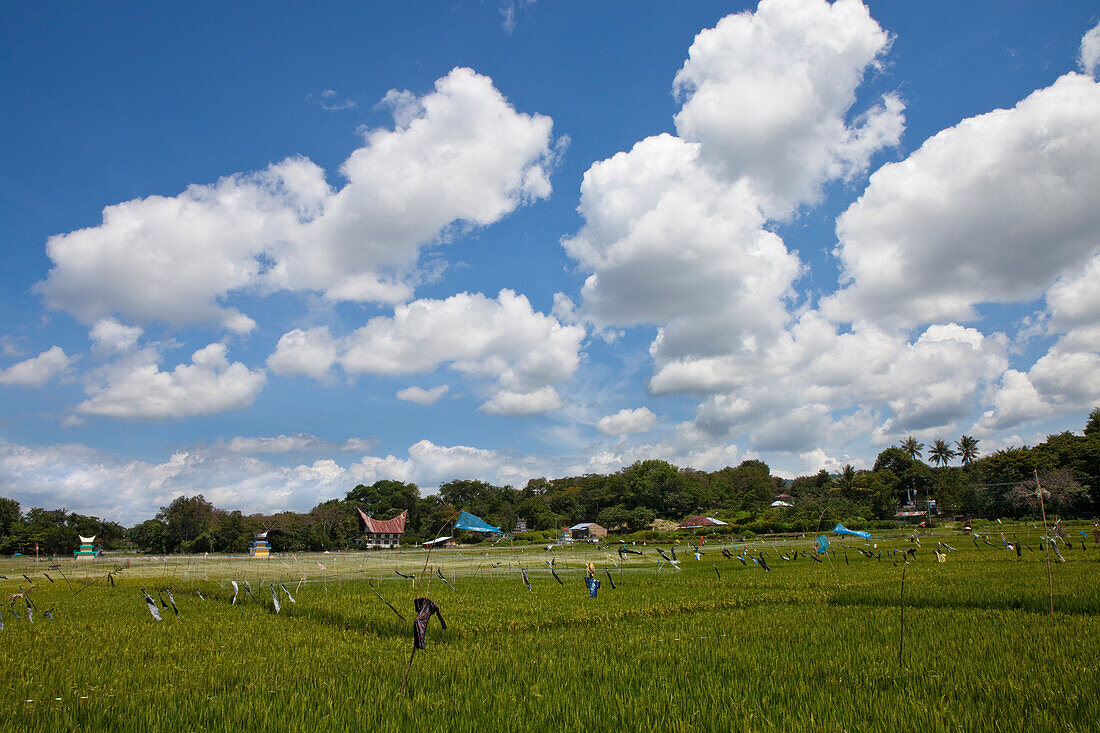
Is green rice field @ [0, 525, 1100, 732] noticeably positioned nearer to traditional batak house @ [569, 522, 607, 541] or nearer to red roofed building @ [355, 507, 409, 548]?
red roofed building @ [355, 507, 409, 548]

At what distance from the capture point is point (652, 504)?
97.4 metres

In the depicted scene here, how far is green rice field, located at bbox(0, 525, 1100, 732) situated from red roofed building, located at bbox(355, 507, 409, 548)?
69309 millimetres

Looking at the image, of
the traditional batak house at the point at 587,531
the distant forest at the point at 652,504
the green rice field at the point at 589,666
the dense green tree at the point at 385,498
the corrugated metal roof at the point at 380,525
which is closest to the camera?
the green rice field at the point at 589,666

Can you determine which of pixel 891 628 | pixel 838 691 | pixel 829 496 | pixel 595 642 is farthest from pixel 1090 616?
pixel 829 496

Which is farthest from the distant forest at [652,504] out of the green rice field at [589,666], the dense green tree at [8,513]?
the green rice field at [589,666]

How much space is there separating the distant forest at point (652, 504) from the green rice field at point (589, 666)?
4390cm

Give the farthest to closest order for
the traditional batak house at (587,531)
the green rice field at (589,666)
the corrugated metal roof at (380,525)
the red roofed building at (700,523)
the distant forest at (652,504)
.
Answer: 1. the traditional batak house at (587,531)
2. the corrugated metal roof at (380,525)
3. the red roofed building at (700,523)
4. the distant forest at (652,504)
5. the green rice field at (589,666)

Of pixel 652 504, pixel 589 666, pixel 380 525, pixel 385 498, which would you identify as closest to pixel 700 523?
pixel 652 504

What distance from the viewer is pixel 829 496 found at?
8275 centimetres

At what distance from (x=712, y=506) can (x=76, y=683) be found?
102171 mm

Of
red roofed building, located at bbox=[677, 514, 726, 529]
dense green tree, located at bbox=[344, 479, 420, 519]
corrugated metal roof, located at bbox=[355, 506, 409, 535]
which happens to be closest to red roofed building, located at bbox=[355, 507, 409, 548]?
corrugated metal roof, located at bbox=[355, 506, 409, 535]

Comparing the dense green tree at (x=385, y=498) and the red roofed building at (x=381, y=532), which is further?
the dense green tree at (x=385, y=498)

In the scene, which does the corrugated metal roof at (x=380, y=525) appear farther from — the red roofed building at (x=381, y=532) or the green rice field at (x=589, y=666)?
the green rice field at (x=589, y=666)

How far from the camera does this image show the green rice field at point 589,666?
5539 mm
